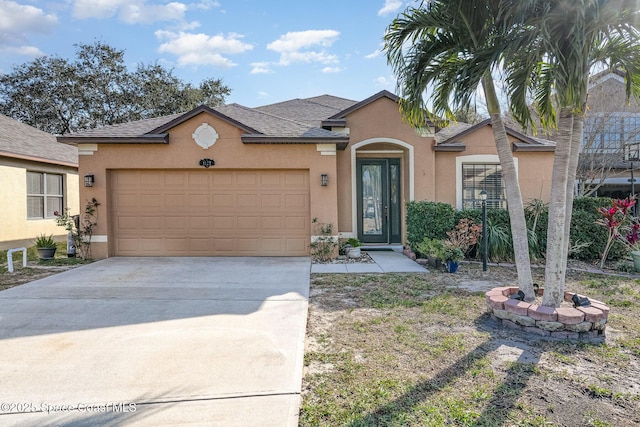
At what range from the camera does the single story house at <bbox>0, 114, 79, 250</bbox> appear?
11.2 metres

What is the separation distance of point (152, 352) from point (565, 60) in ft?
17.8

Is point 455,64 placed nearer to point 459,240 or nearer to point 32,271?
point 459,240

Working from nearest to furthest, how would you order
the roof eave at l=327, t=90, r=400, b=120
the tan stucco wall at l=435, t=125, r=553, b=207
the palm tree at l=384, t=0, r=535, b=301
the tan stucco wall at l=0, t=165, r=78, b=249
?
1. the palm tree at l=384, t=0, r=535, b=301
2. the roof eave at l=327, t=90, r=400, b=120
3. the tan stucco wall at l=435, t=125, r=553, b=207
4. the tan stucco wall at l=0, t=165, r=78, b=249

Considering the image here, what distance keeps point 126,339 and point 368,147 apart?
854 centimetres

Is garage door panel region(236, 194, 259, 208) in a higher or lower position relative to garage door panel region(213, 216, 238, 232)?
higher

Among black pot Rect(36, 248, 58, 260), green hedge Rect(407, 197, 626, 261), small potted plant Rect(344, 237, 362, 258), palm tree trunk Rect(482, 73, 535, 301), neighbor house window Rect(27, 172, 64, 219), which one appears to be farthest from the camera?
neighbor house window Rect(27, 172, 64, 219)

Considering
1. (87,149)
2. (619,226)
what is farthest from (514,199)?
(87,149)

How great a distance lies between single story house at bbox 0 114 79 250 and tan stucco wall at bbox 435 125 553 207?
13253mm

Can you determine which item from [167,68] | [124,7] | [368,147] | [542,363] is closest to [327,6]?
[368,147]

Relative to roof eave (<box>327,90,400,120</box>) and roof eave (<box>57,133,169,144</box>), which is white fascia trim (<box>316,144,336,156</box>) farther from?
roof eave (<box>57,133,169,144</box>)

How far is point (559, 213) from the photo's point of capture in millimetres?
4262

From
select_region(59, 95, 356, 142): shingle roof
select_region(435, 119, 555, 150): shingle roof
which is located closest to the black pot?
select_region(59, 95, 356, 142): shingle roof

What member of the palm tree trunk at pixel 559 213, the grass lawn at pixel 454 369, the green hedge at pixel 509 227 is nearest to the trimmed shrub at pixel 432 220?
the green hedge at pixel 509 227

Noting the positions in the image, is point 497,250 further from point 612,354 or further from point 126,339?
point 126,339
